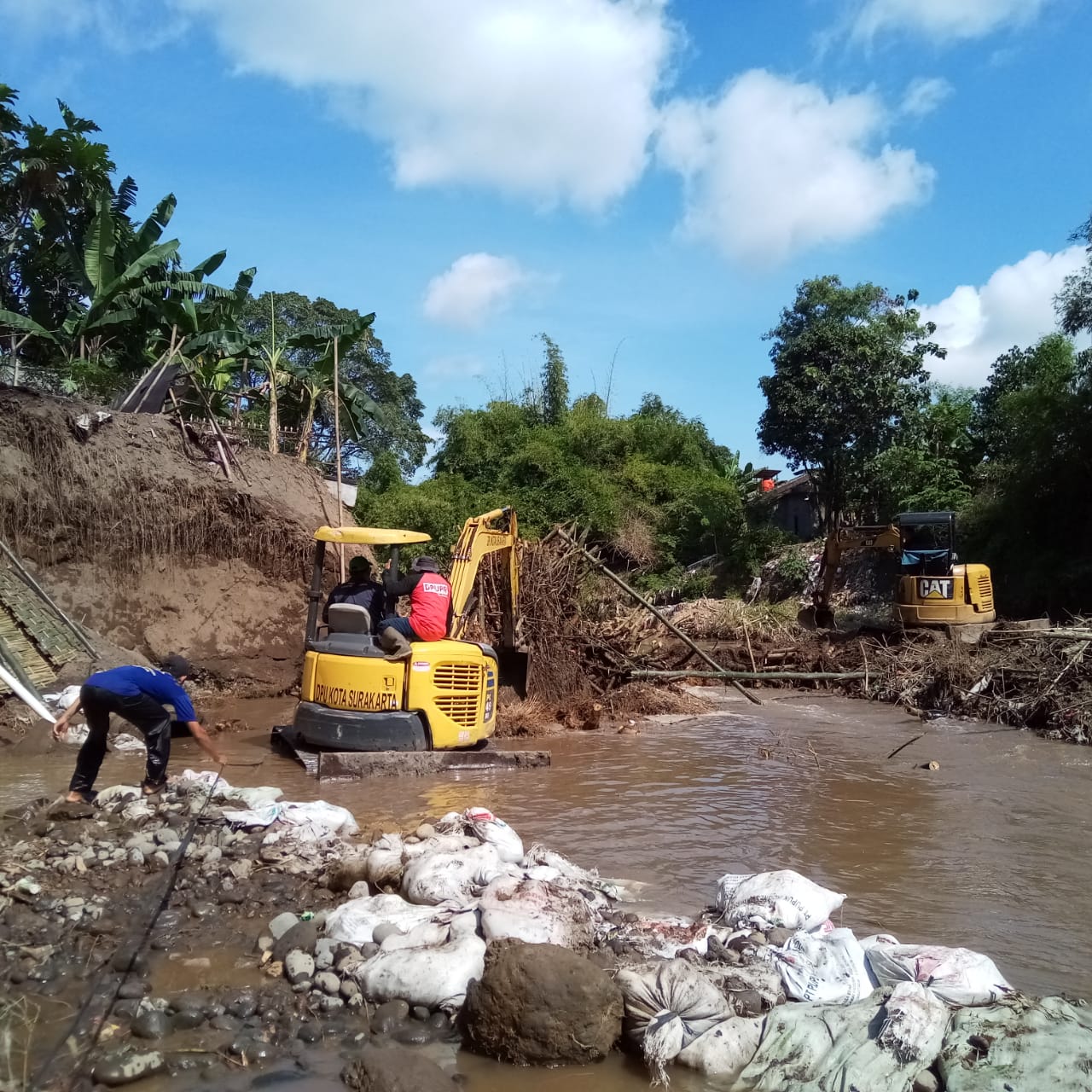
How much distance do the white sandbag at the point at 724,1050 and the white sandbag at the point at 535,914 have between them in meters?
0.86

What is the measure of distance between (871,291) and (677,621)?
40.3ft

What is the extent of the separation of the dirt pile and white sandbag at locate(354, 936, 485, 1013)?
29.0ft

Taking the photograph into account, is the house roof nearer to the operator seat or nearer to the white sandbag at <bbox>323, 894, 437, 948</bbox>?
the operator seat

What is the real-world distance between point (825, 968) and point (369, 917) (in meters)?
2.23

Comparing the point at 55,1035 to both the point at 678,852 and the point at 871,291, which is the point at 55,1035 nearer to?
the point at 678,852

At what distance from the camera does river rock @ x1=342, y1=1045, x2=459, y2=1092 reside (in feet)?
11.5

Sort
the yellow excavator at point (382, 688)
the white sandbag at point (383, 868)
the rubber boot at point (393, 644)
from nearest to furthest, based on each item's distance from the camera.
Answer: the white sandbag at point (383, 868)
the rubber boot at point (393, 644)
the yellow excavator at point (382, 688)

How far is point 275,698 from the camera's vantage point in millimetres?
12969

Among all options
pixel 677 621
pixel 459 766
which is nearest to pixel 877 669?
pixel 677 621

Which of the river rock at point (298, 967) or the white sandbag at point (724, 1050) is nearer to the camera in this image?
the white sandbag at point (724, 1050)

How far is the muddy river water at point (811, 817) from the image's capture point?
17.9ft

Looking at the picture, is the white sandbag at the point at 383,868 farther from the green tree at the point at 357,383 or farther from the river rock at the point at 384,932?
the green tree at the point at 357,383

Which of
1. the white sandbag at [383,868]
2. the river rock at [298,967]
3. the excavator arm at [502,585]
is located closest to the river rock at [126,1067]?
the river rock at [298,967]

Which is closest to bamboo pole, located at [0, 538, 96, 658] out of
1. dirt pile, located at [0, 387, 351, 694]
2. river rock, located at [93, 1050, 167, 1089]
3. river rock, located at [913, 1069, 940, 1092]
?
dirt pile, located at [0, 387, 351, 694]
